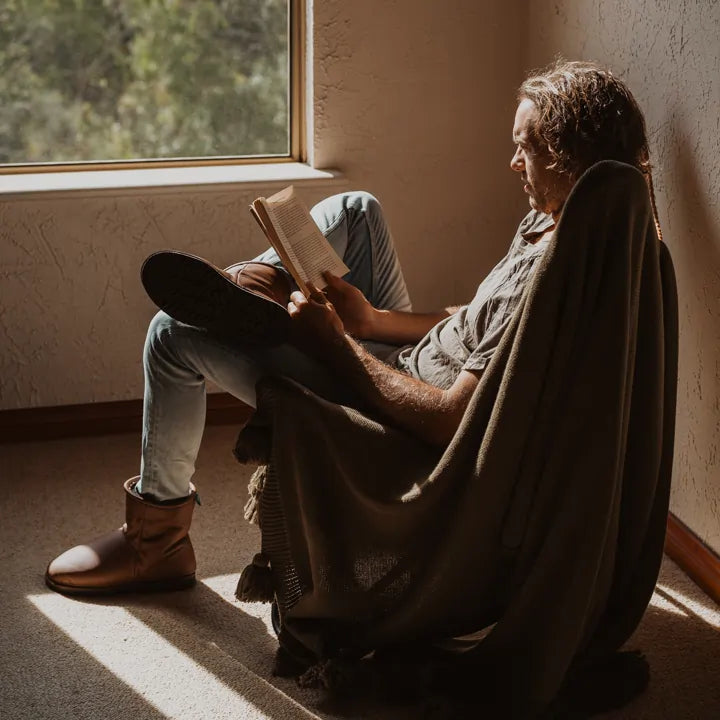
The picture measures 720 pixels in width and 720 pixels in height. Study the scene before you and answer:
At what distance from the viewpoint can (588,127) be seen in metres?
1.65

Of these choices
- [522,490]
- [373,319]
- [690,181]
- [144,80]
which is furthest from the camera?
[144,80]

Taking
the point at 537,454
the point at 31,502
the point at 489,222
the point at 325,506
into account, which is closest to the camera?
the point at 537,454

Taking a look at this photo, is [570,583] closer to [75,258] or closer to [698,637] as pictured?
[698,637]

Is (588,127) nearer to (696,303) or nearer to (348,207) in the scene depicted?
(696,303)

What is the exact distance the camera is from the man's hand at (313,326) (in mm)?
1698

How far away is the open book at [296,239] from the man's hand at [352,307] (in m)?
0.05

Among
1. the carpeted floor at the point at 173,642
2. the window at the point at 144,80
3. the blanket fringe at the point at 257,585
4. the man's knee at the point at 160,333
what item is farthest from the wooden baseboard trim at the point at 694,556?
the window at the point at 144,80

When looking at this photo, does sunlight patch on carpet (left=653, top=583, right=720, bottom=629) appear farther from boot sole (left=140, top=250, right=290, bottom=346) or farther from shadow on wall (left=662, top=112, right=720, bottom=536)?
boot sole (left=140, top=250, right=290, bottom=346)

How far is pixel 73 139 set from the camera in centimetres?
254

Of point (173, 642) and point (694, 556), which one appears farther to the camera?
point (694, 556)

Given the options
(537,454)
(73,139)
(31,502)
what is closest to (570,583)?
(537,454)

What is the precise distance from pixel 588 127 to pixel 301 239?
0.51 metres

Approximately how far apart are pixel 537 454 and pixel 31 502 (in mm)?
1257

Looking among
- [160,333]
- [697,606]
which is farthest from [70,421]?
[697,606]
